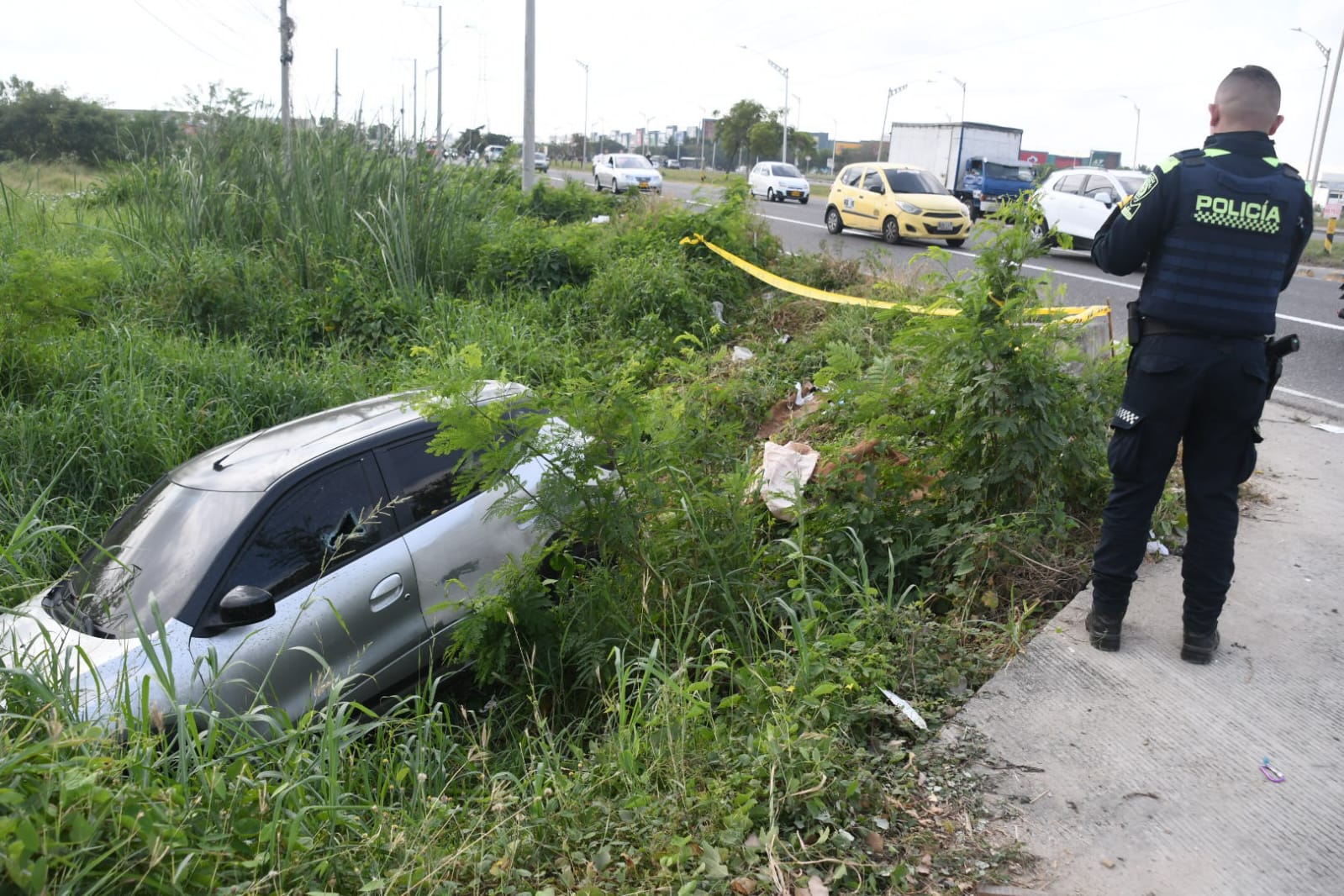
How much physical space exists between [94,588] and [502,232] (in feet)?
27.3

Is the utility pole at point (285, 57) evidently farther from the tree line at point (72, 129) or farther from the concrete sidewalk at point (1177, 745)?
the concrete sidewalk at point (1177, 745)

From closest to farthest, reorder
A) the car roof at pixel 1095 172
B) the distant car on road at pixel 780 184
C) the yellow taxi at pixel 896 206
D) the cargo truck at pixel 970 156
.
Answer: the yellow taxi at pixel 896 206 → the car roof at pixel 1095 172 → the cargo truck at pixel 970 156 → the distant car on road at pixel 780 184

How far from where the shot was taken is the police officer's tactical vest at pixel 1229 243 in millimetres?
3354

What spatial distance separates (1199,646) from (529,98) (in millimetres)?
15147

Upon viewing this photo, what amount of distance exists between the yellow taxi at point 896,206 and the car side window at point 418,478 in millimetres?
15773

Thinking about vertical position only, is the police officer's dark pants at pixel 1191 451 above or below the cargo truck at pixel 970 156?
below

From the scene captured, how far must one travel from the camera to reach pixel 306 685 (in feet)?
13.6

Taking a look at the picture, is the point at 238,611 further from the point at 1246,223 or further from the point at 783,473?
the point at 1246,223

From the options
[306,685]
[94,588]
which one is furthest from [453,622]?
[94,588]

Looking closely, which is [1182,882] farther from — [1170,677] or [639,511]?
[639,511]

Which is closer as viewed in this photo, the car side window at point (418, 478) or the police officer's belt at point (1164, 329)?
the police officer's belt at point (1164, 329)

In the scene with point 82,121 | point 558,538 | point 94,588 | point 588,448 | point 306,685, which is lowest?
point 306,685

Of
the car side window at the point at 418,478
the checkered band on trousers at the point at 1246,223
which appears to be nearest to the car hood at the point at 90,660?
the car side window at the point at 418,478

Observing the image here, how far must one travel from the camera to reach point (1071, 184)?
779 inches
